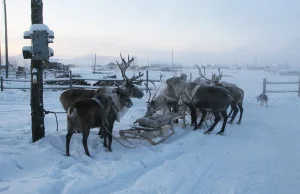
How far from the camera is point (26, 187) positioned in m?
3.85

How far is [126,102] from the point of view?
654 cm

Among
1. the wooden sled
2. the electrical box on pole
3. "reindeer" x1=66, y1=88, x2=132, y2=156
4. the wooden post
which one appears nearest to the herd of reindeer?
"reindeer" x1=66, y1=88, x2=132, y2=156

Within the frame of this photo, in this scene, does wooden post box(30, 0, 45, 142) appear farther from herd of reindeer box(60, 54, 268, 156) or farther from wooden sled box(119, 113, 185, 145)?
wooden sled box(119, 113, 185, 145)

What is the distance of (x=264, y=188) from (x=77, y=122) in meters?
3.43

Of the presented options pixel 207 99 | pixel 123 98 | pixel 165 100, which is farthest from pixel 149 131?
pixel 165 100

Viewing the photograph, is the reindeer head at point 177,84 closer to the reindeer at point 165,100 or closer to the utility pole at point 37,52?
the reindeer at point 165,100

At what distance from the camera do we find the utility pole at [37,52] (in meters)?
5.77

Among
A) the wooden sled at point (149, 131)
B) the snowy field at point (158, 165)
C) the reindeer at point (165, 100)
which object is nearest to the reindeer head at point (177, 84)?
the reindeer at point (165, 100)

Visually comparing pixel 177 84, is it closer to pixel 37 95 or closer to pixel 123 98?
pixel 123 98

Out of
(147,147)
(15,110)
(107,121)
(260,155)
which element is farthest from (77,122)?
(15,110)

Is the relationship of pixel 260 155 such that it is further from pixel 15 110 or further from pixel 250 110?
pixel 15 110

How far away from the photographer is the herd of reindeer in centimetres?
549

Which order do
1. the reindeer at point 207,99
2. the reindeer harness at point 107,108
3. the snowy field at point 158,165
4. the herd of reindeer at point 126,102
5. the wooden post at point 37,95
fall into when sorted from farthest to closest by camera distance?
the reindeer at point 207,99, the wooden post at point 37,95, the reindeer harness at point 107,108, the herd of reindeer at point 126,102, the snowy field at point 158,165

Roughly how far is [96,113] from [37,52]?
1.76 metres
